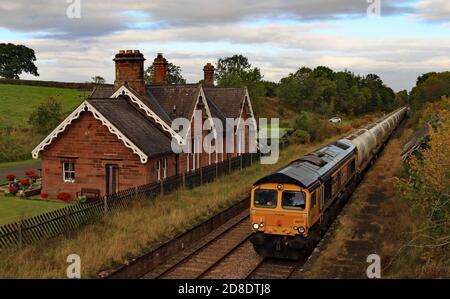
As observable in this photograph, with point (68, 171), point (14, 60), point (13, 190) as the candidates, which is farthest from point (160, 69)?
point (14, 60)

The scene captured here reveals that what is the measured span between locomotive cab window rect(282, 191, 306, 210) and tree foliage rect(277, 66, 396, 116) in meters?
69.7

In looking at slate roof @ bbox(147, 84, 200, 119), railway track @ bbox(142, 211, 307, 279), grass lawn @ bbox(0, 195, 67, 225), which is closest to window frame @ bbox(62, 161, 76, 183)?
grass lawn @ bbox(0, 195, 67, 225)

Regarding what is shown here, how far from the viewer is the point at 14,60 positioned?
4441 inches

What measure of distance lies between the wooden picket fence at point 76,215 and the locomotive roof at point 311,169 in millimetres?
6567

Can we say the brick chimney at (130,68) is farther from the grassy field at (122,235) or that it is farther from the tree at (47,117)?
the tree at (47,117)

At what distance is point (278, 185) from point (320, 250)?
2.88m

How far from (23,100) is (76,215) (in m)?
54.4

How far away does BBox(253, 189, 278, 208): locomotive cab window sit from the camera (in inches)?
599

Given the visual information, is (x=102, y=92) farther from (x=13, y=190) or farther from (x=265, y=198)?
(x=265, y=198)

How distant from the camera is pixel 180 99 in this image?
31.2 meters

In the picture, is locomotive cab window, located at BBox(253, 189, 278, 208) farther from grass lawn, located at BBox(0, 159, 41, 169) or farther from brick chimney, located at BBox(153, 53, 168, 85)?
grass lawn, located at BBox(0, 159, 41, 169)

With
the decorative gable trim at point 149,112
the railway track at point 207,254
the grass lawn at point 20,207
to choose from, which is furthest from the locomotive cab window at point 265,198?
the decorative gable trim at point 149,112

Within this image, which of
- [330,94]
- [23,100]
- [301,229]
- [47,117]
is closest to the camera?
[301,229]

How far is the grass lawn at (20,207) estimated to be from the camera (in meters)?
20.0
